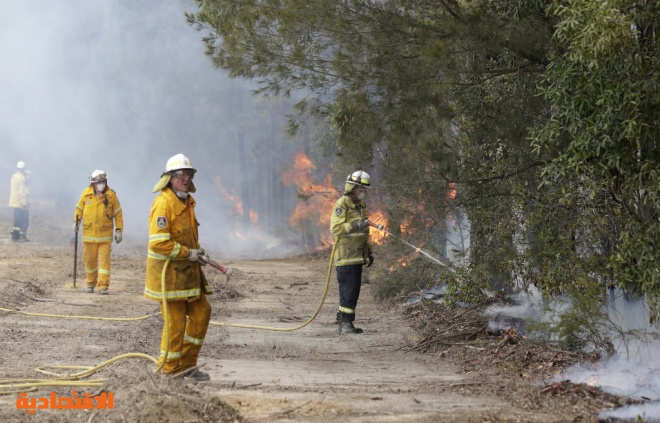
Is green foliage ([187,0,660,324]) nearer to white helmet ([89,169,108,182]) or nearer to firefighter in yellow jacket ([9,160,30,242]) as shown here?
white helmet ([89,169,108,182])

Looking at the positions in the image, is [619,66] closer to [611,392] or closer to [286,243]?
[611,392]

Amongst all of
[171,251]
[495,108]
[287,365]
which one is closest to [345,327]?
[287,365]

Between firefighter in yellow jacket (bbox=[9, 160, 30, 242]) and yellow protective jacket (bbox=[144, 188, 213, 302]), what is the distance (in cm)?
1766

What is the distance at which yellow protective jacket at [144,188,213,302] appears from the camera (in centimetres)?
701

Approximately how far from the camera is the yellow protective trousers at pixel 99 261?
1406 centimetres

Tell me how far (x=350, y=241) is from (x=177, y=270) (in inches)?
153

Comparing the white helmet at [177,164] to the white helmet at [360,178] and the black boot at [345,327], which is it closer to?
the white helmet at [360,178]

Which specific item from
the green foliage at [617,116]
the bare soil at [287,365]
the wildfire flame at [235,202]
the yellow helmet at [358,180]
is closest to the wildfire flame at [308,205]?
the wildfire flame at [235,202]

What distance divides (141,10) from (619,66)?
36.1 metres

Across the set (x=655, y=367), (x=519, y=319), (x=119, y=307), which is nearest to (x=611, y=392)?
(x=655, y=367)

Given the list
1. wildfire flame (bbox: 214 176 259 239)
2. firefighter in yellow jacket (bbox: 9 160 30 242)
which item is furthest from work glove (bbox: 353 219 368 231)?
wildfire flame (bbox: 214 176 259 239)

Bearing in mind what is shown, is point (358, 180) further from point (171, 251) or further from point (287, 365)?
point (171, 251)

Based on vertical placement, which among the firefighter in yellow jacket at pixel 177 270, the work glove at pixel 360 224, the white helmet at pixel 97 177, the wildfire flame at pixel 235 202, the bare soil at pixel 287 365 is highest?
the wildfire flame at pixel 235 202

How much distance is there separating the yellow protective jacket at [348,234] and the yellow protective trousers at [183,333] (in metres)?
3.51
